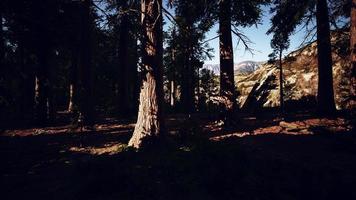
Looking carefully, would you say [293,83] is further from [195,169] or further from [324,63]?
[195,169]

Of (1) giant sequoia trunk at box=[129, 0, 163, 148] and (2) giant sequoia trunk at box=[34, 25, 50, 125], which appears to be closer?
(1) giant sequoia trunk at box=[129, 0, 163, 148]

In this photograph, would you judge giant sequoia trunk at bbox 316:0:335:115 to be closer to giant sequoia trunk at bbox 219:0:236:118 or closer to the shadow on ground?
the shadow on ground

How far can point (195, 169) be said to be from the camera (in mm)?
6578

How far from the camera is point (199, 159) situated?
7.02 metres

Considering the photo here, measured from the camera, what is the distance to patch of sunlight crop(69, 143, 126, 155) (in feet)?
29.5

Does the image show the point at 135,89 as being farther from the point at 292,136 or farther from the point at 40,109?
the point at 292,136

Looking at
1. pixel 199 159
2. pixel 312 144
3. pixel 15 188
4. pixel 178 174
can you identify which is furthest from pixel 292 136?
pixel 15 188

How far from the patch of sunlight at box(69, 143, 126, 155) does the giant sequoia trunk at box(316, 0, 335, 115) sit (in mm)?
10012

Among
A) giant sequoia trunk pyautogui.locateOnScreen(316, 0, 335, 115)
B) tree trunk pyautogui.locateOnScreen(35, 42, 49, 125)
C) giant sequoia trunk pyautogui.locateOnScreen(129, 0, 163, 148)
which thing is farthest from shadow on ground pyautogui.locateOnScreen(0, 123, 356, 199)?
tree trunk pyautogui.locateOnScreen(35, 42, 49, 125)

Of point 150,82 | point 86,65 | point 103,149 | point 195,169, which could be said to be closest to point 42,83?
point 86,65

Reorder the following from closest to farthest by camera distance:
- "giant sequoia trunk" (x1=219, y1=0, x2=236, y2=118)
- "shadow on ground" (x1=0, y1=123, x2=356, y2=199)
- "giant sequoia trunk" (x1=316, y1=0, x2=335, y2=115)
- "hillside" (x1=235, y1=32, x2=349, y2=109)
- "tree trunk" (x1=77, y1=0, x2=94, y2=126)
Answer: "shadow on ground" (x1=0, y1=123, x2=356, y2=199) < "giant sequoia trunk" (x1=219, y1=0, x2=236, y2=118) < "giant sequoia trunk" (x1=316, y1=0, x2=335, y2=115) < "tree trunk" (x1=77, y1=0, x2=94, y2=126) < "hillside" (x1=235, y1=32, x2=349, y2=109)

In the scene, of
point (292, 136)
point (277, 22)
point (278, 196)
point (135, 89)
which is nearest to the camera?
point (278, 196)

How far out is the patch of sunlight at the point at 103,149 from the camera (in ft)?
29.5

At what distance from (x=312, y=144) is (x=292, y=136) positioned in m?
1.19
